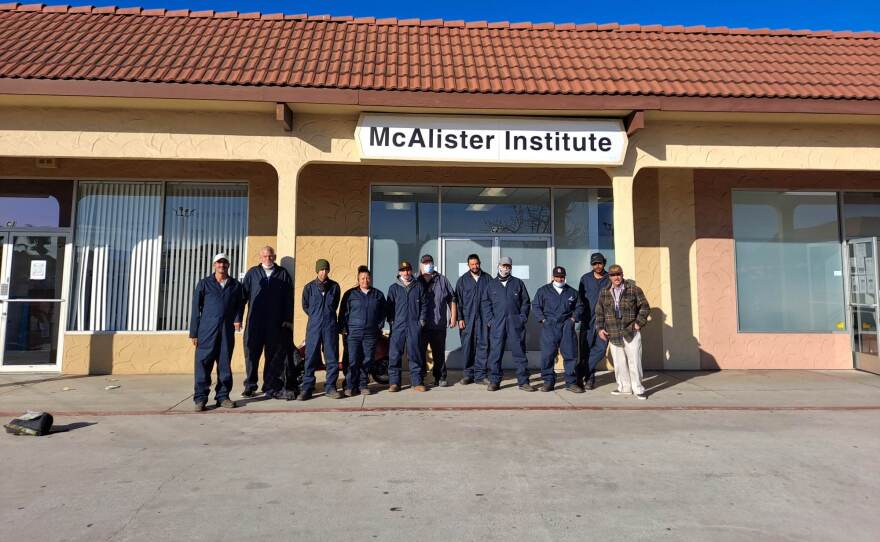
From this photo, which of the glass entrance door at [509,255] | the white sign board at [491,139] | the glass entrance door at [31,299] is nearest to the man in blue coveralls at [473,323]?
the glass entrance door at [509,255]

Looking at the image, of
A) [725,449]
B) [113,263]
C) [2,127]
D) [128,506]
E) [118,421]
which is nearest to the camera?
[128,506]

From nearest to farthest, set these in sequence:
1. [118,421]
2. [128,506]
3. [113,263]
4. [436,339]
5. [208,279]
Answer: [128,506] < [118,421] < [208,279] < [436,339] < [113,263]

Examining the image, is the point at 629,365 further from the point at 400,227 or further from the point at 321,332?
the point at 400,227

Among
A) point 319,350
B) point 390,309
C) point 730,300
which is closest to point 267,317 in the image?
point 319,350

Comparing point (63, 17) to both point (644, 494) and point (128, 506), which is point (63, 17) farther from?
point (644, 494)

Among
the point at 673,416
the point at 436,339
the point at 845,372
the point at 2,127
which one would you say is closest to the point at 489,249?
the point at 436,339

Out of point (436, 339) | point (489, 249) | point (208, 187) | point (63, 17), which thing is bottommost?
point (436, 339)

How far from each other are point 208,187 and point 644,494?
26.4 ft

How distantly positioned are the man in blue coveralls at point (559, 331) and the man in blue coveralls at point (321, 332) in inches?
110

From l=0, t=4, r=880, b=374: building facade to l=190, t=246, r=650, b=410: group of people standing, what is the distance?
74 centimetres

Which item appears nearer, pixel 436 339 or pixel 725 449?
pixel 725 449

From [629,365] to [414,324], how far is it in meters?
2.92

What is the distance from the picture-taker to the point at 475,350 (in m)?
7.52

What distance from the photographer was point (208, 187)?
8609 mm
